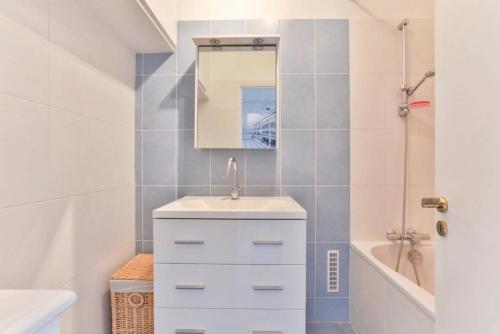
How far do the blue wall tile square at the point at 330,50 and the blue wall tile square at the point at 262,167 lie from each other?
0.64 meters

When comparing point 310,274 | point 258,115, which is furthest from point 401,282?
point 258,115

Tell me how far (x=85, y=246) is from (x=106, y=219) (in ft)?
0.72

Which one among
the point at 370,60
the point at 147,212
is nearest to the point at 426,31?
the point at 370,60

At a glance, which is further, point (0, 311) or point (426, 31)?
point (426, 31)

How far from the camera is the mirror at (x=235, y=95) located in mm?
1846

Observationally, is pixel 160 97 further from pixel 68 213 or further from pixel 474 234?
pixel 474 234

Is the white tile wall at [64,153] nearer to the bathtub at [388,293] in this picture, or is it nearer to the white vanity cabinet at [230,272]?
the white vanity cabinet at [230,272]

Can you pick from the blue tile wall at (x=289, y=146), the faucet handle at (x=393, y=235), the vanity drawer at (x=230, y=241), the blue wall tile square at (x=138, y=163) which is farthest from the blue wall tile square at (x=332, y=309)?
the blue wall tile square at (x=138, y=163)

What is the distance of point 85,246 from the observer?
4.45 ft

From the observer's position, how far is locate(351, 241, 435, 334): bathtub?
1.14 m

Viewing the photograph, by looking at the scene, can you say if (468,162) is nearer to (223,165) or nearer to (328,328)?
(223,165)

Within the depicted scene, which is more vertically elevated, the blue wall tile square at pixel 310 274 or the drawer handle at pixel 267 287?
the drawer handle at pixel 267 287

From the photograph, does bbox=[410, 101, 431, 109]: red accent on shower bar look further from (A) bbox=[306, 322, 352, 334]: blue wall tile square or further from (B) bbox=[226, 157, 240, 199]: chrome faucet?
(A) bbox=[306, 322, 352, 334]: blue wall tile square

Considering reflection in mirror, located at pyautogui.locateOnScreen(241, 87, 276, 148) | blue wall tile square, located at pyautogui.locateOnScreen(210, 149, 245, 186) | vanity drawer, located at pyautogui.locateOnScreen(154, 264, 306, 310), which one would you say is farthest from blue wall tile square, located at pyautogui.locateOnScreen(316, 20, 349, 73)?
vanity drawer, located at pyautogui.locateOnScreen(154, 264, 306, 310)
